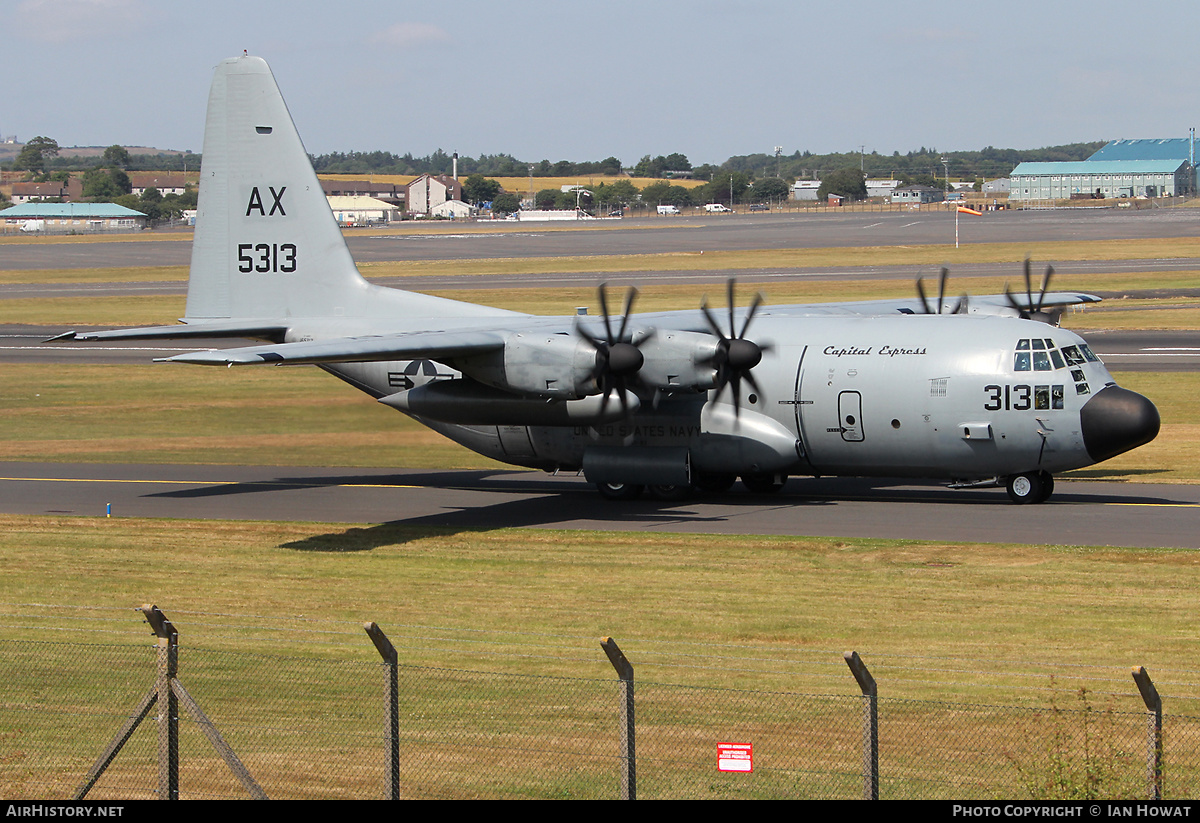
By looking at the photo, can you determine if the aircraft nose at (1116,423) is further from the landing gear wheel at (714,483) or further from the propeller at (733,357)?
the landing gear wheel at (714,483)

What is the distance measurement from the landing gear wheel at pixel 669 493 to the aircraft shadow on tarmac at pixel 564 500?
0.21 m

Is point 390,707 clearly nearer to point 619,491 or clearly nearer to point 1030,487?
point 619,491

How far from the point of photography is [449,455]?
3822 centimetres

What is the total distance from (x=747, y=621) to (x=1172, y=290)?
66.0 metres

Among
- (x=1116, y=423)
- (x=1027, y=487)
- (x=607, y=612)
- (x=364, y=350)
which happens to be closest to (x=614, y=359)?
(x=364, y=350)

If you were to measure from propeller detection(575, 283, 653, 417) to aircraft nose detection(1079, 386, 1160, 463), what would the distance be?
8845 millimetres

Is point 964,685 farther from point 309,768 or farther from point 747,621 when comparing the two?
point 309,768

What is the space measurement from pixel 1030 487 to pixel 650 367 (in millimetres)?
8428

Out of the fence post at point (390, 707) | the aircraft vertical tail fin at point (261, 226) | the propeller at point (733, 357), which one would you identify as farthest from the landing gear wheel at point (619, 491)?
the fence post at point (390, 707)

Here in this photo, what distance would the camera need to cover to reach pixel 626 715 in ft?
34.8

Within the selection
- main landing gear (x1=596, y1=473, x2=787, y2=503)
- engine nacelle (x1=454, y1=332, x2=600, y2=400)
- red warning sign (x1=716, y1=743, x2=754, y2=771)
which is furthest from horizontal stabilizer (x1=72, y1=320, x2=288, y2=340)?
red warning sign (x1=716, y1=743, x2=754, y2=771)

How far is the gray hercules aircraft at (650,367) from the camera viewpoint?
26859 millimetres

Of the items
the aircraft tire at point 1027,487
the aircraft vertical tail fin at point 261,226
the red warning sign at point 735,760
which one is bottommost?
the aircraft tire at point 1027,487
